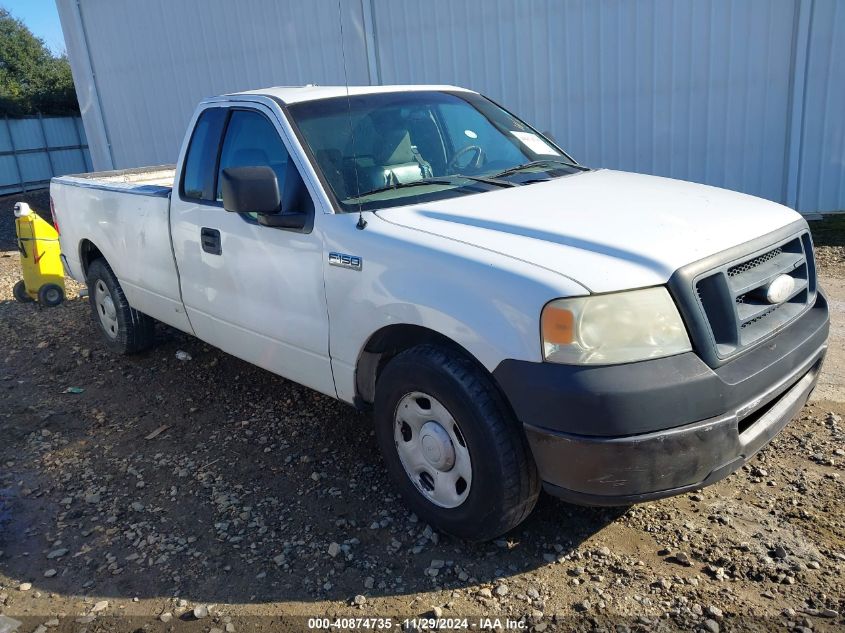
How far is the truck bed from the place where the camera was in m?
5.09

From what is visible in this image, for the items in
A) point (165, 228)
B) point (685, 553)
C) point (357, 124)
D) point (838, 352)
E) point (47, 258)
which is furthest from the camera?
point (47, 258)

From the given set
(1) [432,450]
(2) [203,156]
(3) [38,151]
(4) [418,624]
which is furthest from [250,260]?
(3) [38,151]

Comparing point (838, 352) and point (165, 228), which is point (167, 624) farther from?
point (838, 352)

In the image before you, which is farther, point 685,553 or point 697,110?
point 697,110

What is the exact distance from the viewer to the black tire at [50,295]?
7789 mm

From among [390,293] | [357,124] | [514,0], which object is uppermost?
[514,0]

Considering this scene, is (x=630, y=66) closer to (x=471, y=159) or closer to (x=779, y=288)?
(x=471, y=159)

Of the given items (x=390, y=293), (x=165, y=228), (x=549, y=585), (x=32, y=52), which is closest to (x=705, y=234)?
(x=390, y=293)

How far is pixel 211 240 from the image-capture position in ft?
14.0

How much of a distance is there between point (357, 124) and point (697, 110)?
6.47 metres

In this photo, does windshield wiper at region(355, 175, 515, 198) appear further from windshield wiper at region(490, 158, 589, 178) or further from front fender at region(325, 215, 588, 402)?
front fender at region(325, 215, 588, 402)

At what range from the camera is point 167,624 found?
2.86 m

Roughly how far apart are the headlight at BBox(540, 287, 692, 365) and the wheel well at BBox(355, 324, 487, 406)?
603 mm

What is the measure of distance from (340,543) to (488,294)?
1376 millimetres
